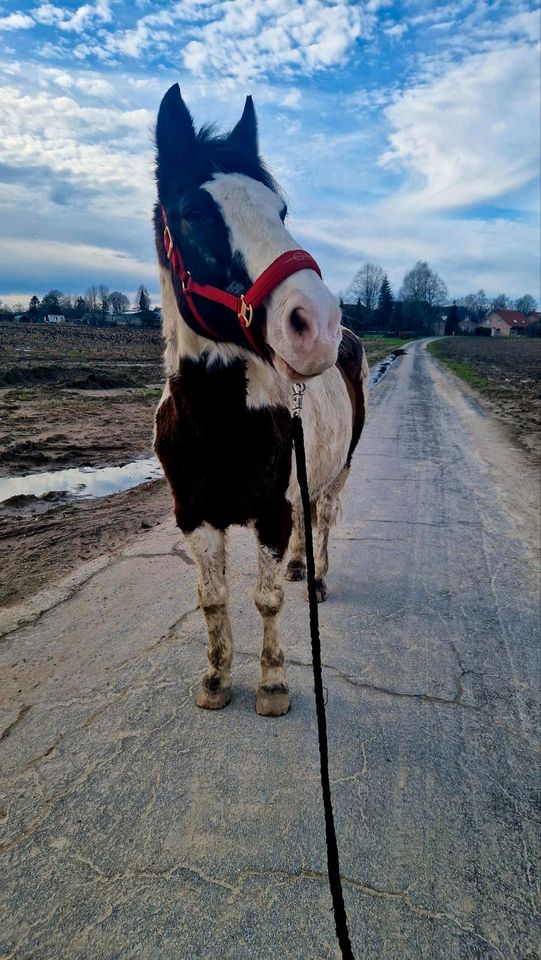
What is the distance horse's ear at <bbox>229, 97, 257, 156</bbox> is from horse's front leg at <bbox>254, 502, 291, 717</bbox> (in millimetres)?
1705

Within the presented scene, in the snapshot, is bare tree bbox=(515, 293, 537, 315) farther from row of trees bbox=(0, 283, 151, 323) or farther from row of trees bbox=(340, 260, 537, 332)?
row of trees bbox=(0, 283, 151, 323)

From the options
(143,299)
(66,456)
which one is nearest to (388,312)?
(143,299)

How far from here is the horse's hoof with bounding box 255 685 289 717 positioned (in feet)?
8.63

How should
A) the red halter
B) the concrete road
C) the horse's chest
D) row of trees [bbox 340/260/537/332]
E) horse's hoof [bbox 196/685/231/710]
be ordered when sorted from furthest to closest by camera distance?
row of trees [bbox 340/260/537/332], horse's hoof [bbox 196/685/231/710], the horse's chest, the red halter, the concrete road

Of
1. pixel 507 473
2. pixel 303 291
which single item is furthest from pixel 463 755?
pixel 507 473

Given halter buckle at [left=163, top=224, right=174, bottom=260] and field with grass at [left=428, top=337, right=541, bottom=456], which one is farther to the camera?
field with grass at [left=428, top=337, right=541, bottom=456]

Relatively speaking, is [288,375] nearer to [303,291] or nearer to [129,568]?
[303,291]

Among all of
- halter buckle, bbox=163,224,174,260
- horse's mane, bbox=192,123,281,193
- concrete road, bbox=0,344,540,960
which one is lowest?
concrete road, bbox=0,344,540,960

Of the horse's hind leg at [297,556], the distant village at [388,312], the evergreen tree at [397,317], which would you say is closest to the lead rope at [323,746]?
the horse's hind leg at [297,556]

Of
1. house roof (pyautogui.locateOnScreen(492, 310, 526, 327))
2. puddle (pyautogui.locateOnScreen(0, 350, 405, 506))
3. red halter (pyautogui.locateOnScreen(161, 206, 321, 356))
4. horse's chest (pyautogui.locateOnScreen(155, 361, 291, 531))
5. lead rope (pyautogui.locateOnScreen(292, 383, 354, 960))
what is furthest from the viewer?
house roof (pyautogui.locateOnScreen(492, 310, 526, 327))

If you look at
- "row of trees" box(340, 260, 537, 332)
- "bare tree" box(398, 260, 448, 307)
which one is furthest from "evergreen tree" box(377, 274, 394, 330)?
"bare tree" box(398, 260, 448, 307)

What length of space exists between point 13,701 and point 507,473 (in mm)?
6893

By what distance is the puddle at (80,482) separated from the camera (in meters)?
6.09

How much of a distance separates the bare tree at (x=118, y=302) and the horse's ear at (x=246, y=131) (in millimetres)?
107920
